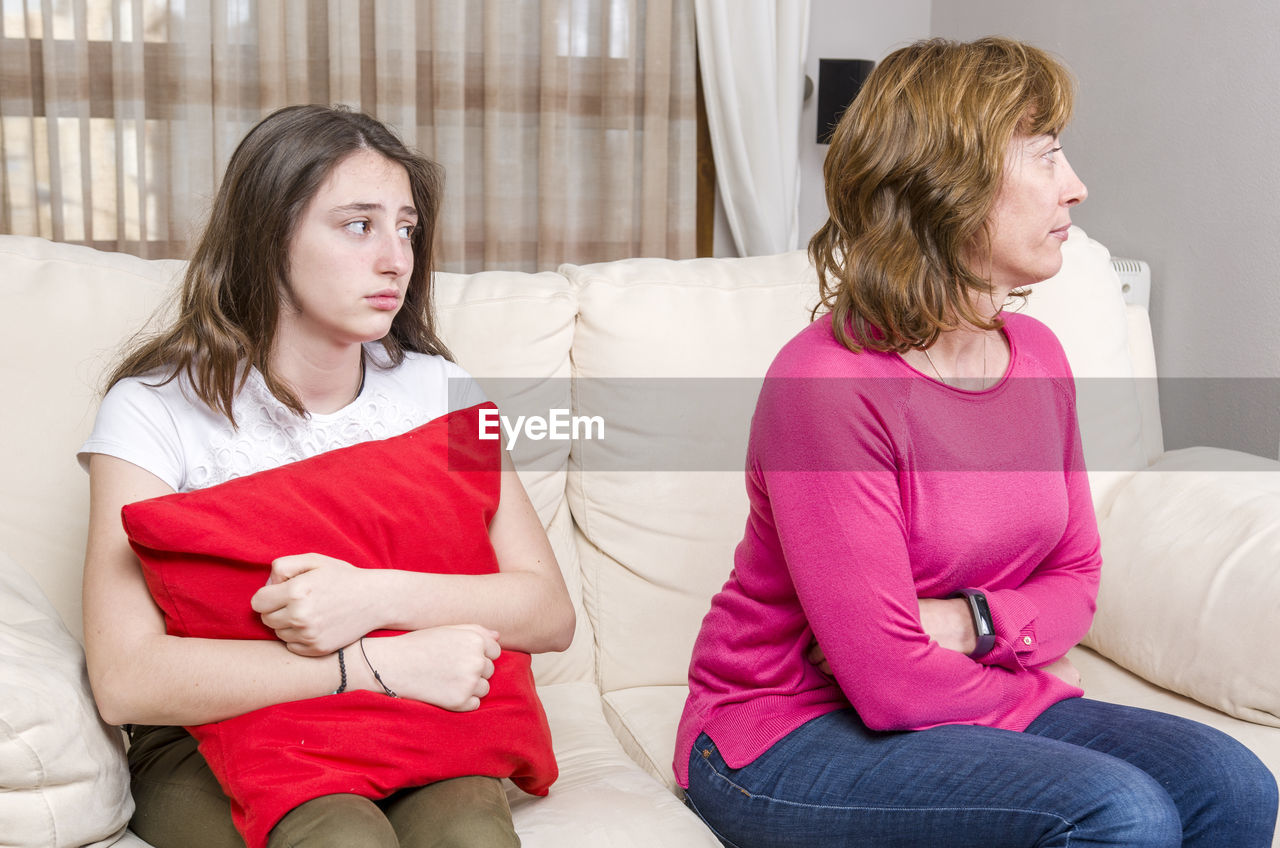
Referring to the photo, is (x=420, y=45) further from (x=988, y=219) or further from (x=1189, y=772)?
(x=1189, y=772)

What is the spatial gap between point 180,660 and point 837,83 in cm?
266

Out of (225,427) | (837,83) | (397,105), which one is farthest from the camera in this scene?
(837,83)

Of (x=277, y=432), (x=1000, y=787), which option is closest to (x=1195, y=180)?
(x=1000, y=787)

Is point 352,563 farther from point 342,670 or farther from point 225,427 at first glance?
point 225,427

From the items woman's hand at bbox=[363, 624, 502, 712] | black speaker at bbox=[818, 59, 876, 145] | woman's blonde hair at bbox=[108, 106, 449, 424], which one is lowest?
woman's hand at bbox=[363, 624, 502, 712]

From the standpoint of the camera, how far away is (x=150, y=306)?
4.87 feet

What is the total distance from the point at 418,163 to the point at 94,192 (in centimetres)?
197

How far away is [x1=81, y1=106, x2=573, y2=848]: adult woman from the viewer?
1.05 m

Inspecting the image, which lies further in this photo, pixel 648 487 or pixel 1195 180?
pixel 1195 180

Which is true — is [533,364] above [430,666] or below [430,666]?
above

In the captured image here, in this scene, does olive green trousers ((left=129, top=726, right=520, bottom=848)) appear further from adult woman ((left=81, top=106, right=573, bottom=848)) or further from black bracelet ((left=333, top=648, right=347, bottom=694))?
black bracelet ((left=333, top=648, right=347, bottom=694))

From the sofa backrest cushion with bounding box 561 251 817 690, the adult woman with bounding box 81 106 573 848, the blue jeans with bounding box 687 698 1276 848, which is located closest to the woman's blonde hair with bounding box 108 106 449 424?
the adult woman with bounding box 81 106 573 848

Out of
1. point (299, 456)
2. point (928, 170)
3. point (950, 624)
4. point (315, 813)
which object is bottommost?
point (315, 813)

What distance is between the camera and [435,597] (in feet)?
3.76
